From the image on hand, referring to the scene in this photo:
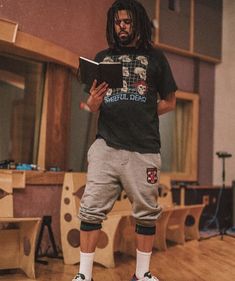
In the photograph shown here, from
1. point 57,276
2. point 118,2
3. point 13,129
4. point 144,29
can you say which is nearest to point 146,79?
point 144,29

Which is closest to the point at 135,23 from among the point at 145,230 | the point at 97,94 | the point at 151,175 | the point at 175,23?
the point at 97,94

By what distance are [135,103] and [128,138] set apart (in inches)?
6.3

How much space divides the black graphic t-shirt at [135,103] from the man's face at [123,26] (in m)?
0.07

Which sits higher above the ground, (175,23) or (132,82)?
(175,23)

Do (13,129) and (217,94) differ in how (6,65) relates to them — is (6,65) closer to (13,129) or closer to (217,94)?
(13,129)

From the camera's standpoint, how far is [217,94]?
4516 mm

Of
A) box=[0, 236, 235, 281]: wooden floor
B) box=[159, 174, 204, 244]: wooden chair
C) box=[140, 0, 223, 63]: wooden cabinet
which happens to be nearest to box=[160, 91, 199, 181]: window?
box=[140, 0, 223, 63]: wooden cabinet

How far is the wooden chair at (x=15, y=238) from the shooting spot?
2.09 meters

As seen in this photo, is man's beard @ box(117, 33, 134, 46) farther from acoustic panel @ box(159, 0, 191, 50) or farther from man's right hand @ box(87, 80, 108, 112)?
acoustic panel @ box(159, 0, 191, 50)

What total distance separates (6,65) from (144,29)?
4.77 ft

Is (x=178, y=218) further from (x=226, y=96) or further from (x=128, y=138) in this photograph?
(x=226, y=96)

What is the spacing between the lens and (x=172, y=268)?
229 cm

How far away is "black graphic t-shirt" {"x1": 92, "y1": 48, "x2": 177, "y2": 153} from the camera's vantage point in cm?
163

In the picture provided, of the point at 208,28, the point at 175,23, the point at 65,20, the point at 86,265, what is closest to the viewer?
the point at 86,265
